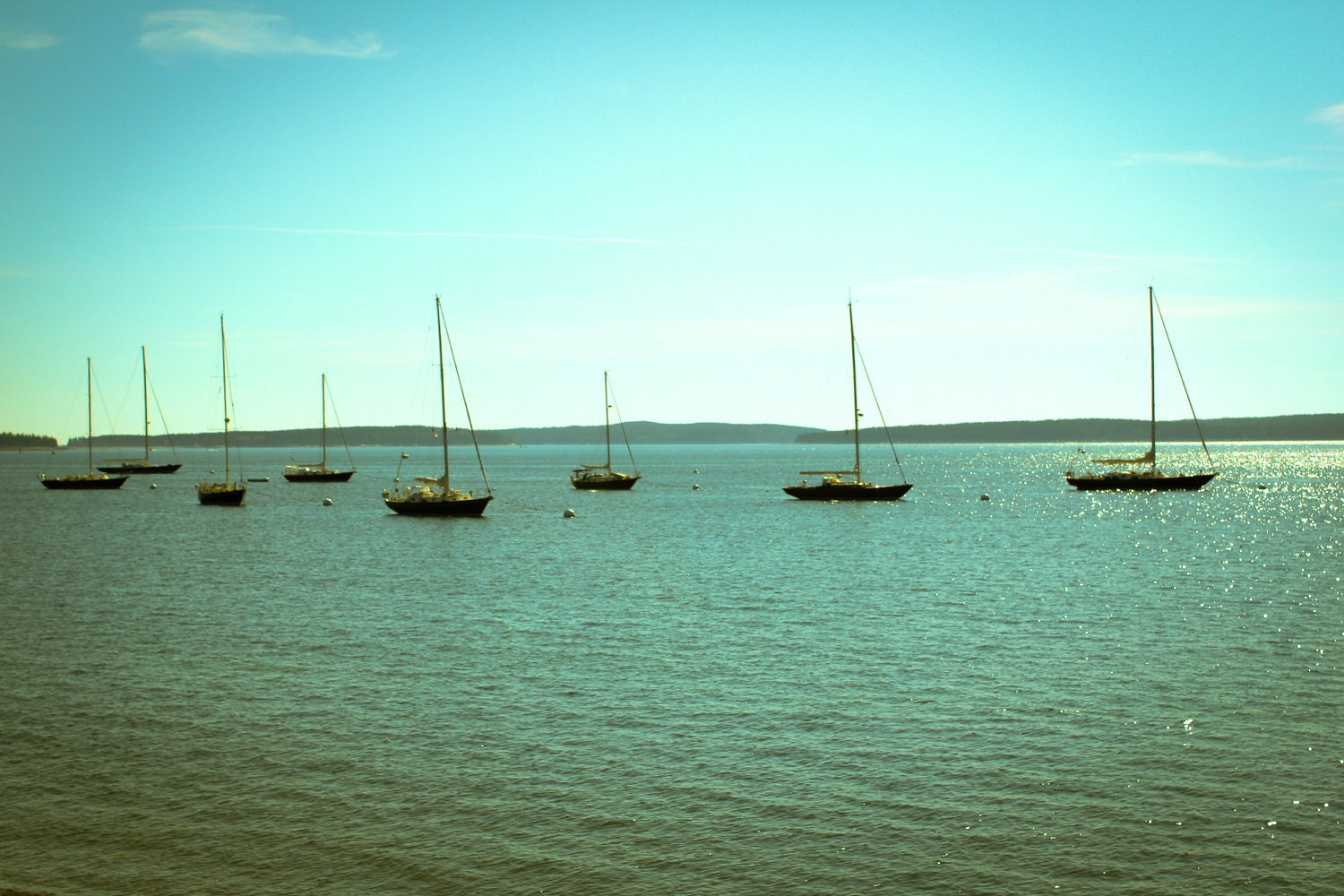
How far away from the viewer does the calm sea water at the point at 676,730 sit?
16656 mm

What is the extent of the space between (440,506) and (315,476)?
8602 centimetres

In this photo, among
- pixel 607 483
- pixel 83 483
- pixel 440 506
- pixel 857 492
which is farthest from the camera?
pixel 83 483

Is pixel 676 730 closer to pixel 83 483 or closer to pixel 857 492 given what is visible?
pixel 857 492

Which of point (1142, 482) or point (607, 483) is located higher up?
point (607, 483)

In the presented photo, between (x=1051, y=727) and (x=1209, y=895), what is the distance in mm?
8240

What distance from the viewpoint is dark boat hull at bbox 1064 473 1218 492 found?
118 metres

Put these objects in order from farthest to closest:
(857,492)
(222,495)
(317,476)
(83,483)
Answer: (317,476) < (83,483) < (222,495) < (857,492)

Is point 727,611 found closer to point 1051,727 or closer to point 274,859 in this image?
point 1051,727

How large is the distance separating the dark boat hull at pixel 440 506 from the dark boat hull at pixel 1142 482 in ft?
220

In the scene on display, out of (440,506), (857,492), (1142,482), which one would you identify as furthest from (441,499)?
(1142,482)

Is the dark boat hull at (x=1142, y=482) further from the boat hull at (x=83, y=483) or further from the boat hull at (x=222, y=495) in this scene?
the boat hull at (x=83, y=483)

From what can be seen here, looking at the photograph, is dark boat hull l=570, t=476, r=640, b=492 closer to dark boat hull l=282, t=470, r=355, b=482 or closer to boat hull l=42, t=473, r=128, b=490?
dark boat hull l=282, t=470, r=355, b=482

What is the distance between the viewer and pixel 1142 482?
390 ft

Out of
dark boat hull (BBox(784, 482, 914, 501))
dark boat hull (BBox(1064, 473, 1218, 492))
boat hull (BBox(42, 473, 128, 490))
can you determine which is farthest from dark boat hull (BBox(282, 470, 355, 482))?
dark boat hull (BBox(1064, 473, 1218, 492))
